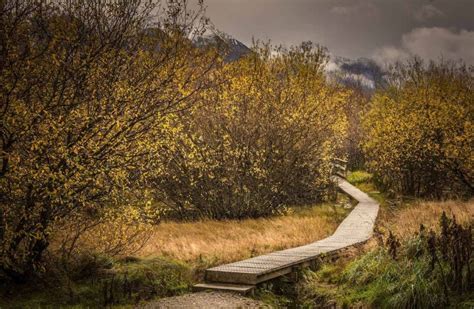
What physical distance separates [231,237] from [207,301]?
18.0ft

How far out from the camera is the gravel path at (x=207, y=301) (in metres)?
7.64

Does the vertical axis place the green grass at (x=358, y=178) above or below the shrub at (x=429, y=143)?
below

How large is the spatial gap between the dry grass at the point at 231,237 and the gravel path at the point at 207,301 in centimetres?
217

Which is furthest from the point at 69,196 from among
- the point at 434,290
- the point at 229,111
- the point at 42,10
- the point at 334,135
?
the point at 334,135

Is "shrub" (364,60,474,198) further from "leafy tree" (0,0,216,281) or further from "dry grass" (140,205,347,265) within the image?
"leafy tree" (0,0,216,281)

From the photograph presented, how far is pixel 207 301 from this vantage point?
790cm

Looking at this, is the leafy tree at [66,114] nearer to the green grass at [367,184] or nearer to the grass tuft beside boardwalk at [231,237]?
the grass tuft beside boardwalk at [231,237]

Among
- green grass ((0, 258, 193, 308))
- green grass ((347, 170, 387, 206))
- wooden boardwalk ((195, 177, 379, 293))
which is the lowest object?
green grass ((0, 258, 193, 308))

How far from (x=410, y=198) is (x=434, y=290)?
57.2 ft

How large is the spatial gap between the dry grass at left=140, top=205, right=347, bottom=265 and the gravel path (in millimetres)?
2168

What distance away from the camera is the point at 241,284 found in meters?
8.69

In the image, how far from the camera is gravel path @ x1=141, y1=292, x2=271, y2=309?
301 inches

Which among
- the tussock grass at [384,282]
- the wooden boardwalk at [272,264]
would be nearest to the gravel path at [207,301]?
the wooden boardwalk at [272,264]

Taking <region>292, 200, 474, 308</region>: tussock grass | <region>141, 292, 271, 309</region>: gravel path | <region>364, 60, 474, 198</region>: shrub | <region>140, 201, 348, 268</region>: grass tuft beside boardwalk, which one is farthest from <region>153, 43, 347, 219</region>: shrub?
<region>141, 292, 271, 309</region>: gravel path
